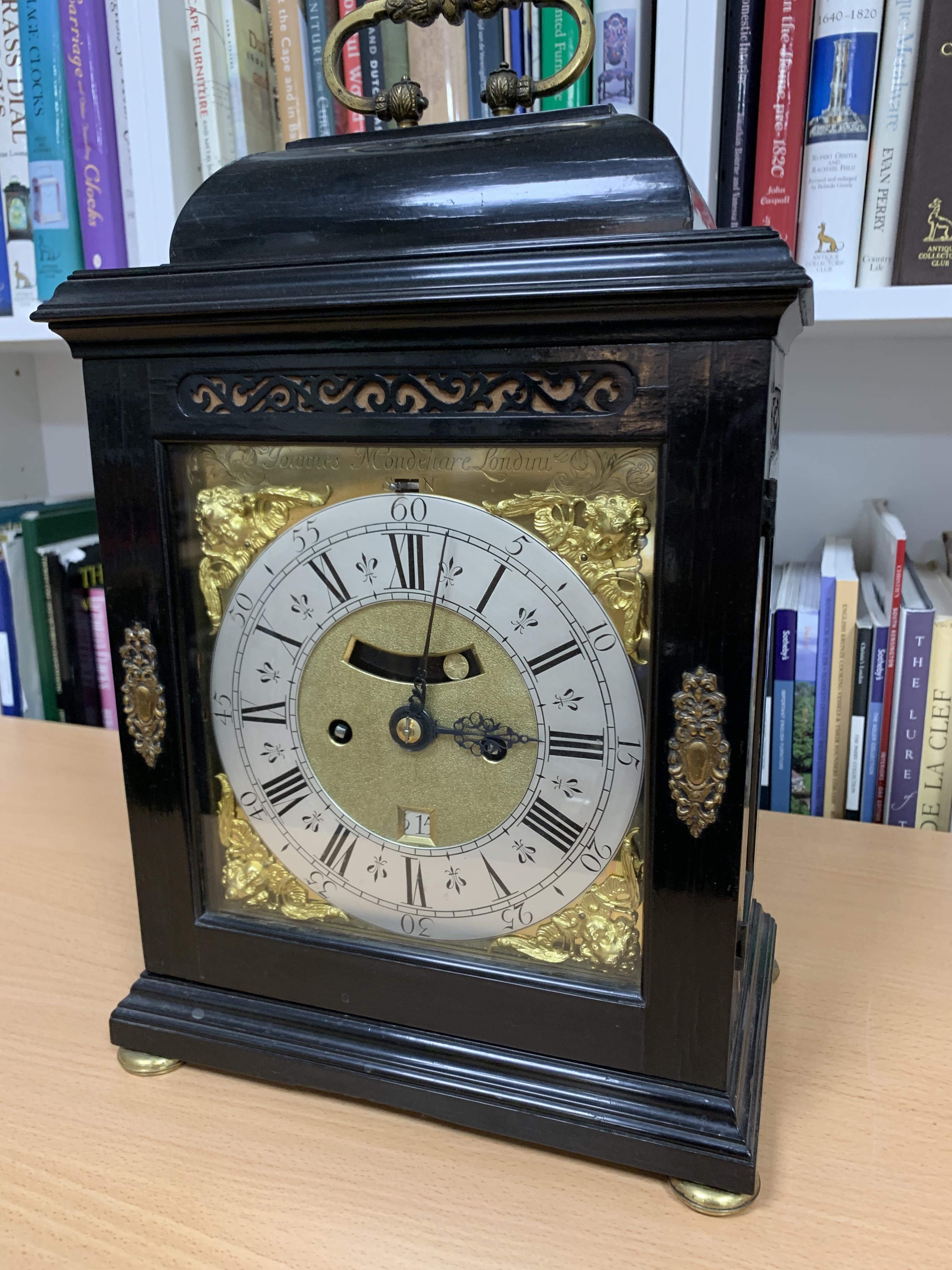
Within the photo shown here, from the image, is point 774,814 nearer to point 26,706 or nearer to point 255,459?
point 255,459

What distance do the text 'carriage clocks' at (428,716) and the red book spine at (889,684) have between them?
60 centimetres

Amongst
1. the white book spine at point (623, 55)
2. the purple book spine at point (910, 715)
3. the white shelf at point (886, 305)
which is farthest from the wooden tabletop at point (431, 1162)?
the white book spine at point (623, 55)

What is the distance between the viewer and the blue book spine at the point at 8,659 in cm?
137

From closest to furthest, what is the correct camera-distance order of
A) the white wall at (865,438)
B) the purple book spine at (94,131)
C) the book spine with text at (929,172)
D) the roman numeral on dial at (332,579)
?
1. the roman numeral on dial at (332,579)
2. the book spine with text at (929,172)
3. the purple book spine at (94,131)
4. the white wall at (865,438)

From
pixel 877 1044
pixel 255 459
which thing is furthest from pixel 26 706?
pixel 877 1044

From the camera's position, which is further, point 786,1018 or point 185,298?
point 786,1018

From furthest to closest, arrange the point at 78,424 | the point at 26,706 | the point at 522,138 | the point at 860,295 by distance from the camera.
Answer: the point at 78,424
the point at 26,706
the point at 860,295
the point at 522,138

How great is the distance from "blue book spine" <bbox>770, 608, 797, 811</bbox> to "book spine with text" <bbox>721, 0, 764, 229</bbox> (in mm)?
428

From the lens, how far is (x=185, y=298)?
546 mm

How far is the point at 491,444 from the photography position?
0.54 meters

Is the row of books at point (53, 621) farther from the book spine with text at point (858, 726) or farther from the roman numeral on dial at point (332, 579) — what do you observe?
the book spine with text at point (858, 726)

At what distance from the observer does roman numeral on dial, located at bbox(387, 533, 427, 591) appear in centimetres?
57

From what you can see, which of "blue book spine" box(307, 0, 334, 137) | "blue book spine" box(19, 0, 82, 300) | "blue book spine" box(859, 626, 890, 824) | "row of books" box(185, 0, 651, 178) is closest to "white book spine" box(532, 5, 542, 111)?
"row of books" box(185, 0, 651, 178)

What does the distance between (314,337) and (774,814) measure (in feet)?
2.61
